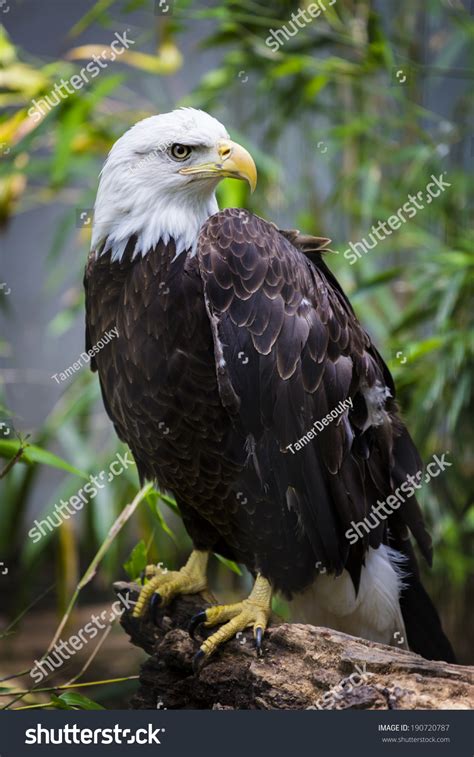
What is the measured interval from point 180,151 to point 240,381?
429 mm

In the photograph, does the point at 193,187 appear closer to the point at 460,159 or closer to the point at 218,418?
the point at 218,418

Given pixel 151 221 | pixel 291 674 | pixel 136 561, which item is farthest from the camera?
pixel 136 561

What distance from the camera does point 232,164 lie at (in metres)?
1.36

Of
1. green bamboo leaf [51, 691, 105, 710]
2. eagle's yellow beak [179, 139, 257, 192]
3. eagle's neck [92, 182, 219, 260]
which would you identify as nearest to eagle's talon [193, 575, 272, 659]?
green bamboo leaf [51, 691, 105, 710]

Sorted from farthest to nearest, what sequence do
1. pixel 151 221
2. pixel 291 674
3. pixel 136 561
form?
1. pixel 136 561
2. pixel 151 221
3. pixel 291 674

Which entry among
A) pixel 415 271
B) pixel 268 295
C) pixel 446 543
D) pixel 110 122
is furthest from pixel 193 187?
pixel 446 543

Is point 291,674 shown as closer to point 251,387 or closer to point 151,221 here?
point 251,387

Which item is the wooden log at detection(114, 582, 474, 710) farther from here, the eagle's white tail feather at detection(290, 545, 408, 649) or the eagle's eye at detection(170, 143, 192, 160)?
the eagle's eye at detection(170, 143, 192, 160)

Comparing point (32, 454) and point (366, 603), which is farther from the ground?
point (32, 454)

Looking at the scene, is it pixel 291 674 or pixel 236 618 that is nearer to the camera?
pixel 291 674

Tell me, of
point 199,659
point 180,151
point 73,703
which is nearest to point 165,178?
point 180,151

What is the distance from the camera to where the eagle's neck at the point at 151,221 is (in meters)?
1.43

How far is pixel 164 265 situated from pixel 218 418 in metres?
0.30

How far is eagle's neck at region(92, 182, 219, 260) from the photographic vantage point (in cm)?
143
